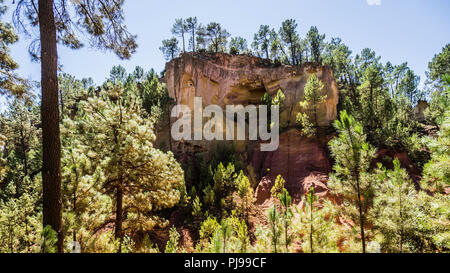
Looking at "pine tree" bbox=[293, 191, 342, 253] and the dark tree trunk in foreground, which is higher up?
the dark tree trunk in foreground

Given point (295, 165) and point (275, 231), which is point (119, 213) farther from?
point (295, 165)

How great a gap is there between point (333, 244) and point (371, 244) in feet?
5.97

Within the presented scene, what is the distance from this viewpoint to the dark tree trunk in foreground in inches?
158

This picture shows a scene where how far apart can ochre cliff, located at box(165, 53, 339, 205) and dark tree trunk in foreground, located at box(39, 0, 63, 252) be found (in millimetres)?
16290

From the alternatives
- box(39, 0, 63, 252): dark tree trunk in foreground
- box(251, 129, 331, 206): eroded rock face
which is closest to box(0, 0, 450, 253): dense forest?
box(39, 0, 63, 252): dark tree trunk in foreground

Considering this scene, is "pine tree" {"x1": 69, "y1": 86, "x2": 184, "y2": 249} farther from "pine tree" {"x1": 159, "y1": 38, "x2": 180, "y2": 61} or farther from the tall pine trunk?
"pine tree" {"x1": 159, "y1": 38, "x2": 180, "y2": 61}

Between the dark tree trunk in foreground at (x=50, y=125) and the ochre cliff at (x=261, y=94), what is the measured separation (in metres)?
16.3

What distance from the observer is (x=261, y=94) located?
3136 centimetres

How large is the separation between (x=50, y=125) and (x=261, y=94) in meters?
29.4
